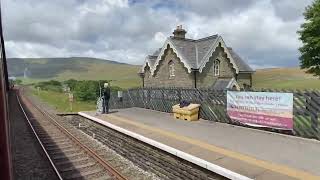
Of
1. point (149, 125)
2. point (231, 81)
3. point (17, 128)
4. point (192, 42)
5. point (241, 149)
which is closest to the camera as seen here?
point (241, 149)

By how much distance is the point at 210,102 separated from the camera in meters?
16.8

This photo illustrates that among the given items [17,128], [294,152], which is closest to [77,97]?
[17,128]

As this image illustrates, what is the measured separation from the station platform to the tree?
28811mm

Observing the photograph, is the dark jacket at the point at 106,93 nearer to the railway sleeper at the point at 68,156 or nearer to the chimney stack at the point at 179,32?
the railway sleeper at the point at 68,156

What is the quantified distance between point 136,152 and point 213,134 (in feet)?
9.62

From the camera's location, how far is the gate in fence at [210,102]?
37.6 ft

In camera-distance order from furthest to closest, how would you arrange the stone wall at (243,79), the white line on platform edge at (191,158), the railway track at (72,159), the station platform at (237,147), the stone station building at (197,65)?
the stone wall at (243,79), the stone station building at (197,65), the railway track at (72,159), the station platform at (237,147), the white line on platform edge at (191,158)

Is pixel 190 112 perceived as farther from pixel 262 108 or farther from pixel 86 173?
pixel 86 173

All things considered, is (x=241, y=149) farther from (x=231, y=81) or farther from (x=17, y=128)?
(x=231, y=81)

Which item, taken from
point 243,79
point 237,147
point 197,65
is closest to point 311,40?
point 243,79

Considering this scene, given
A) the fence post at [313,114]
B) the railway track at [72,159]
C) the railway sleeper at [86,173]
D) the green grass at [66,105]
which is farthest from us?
the green grass at [66,105]

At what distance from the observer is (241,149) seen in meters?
10.8

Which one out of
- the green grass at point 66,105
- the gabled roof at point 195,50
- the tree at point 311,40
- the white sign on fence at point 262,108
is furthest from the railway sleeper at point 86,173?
the tree at point 311,40

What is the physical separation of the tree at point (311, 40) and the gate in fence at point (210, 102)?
2406cm
